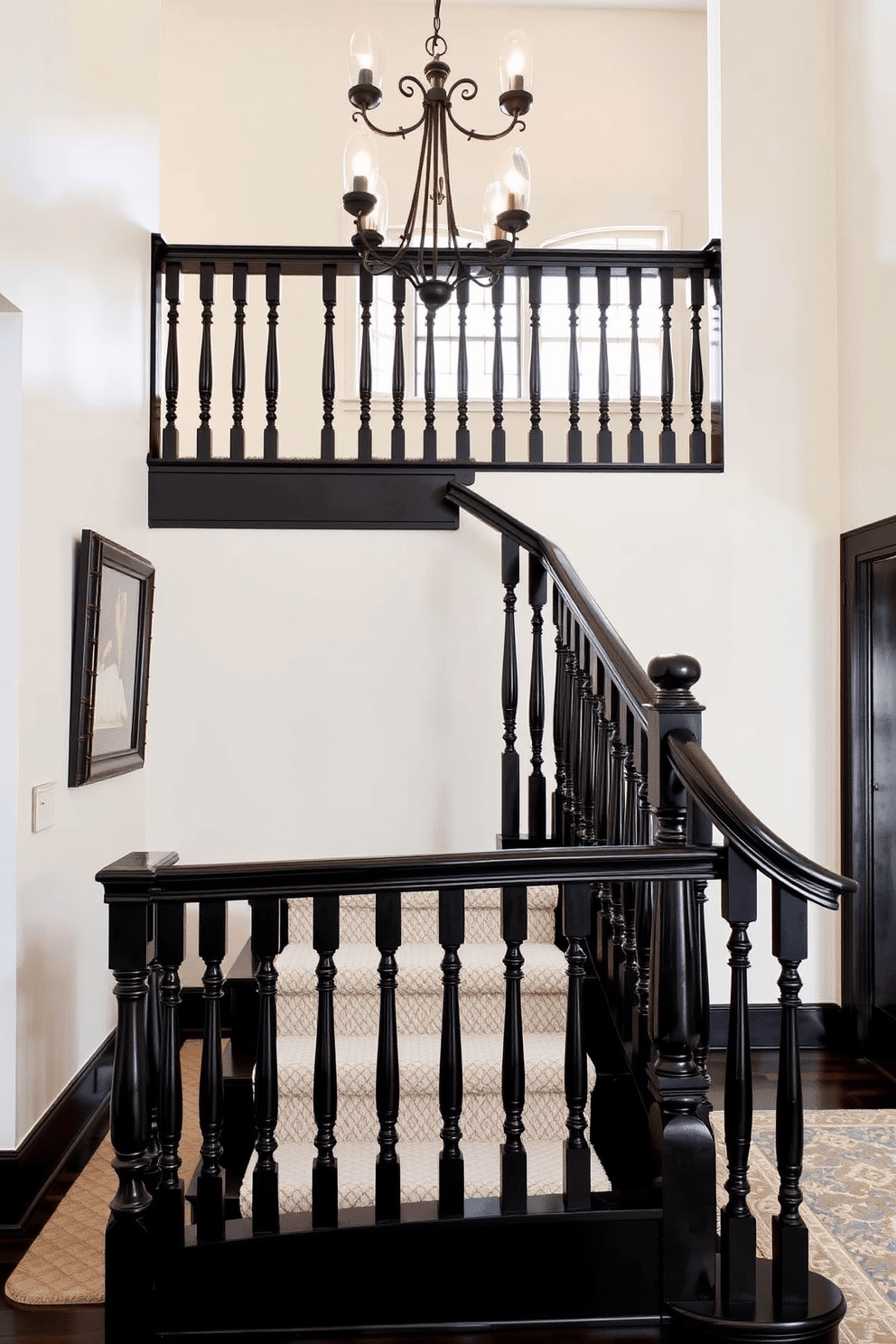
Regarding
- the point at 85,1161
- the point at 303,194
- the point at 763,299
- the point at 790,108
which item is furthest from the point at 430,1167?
the point at 303,194

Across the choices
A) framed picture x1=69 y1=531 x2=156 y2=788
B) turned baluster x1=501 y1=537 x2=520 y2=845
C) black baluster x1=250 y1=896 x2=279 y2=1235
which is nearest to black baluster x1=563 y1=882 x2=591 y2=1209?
black baluster x1=250 y1=896 x2=279 y2=1235

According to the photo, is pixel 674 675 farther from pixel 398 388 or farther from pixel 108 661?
pixel 398 388

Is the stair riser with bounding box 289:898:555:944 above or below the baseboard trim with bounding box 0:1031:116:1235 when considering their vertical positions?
above

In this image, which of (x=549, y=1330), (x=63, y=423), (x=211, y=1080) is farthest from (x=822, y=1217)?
(x=63, y=423)

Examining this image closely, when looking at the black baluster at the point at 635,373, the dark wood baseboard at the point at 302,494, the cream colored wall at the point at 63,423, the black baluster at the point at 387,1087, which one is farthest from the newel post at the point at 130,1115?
the black baluster at the point at 635,373

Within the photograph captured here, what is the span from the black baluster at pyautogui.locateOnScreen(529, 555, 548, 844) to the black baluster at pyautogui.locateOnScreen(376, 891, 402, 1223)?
1541 millimetres

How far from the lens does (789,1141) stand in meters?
1.95

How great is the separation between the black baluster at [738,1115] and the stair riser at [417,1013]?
101 cm

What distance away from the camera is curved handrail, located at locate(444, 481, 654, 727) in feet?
7.81

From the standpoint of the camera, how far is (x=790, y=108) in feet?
15.0

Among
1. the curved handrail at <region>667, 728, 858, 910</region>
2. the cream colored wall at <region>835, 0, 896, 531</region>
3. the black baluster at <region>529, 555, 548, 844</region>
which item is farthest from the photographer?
the cream colored wall at <region>835, 0, 896, 531</region>

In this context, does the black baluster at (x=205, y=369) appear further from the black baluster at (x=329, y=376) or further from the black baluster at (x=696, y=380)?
the black baluster at (x=696, y=380)

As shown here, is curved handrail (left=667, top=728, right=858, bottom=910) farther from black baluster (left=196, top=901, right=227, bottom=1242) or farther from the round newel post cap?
black baluster (left=196, top=901, right=227, bottom=1242)

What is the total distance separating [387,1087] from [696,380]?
136 inches
